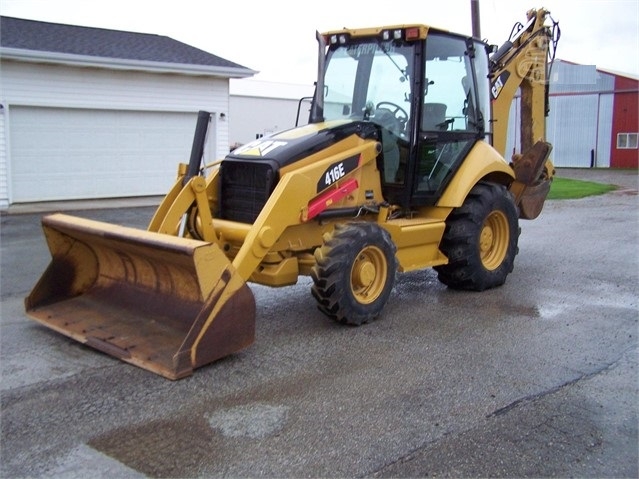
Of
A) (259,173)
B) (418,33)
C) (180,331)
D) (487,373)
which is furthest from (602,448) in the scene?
(418,33)

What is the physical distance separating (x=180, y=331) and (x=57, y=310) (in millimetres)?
1512

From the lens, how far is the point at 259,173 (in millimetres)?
6773

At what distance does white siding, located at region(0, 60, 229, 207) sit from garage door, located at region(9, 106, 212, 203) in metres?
0.11

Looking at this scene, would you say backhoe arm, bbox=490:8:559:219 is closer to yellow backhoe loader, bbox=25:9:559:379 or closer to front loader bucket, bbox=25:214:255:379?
yellow backhoe loader, bbox=25:9:559:379

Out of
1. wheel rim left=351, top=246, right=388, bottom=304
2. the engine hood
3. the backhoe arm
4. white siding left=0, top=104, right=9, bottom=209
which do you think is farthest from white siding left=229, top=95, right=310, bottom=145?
wheel rim left=351, top=246, right=388, bottom=304

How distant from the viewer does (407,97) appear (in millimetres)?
7516

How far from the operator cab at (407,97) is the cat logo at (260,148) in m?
0.98

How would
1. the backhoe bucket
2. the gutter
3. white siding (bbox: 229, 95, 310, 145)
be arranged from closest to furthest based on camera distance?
the backhoe bucket
the gutter
white siding (bbox: 229, 95, 310, 145)

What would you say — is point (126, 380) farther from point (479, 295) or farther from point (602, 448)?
point (479, 295)

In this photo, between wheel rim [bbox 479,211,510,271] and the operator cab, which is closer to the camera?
the operator cab

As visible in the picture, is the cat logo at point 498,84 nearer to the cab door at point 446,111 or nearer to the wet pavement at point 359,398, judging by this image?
the cab door at point 446,111

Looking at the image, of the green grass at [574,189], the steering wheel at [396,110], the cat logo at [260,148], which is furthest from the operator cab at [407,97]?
the green grass at [574,189]

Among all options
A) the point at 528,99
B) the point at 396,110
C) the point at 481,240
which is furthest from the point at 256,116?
the point at 396,110

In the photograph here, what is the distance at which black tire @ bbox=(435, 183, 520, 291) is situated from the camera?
7941 mm
